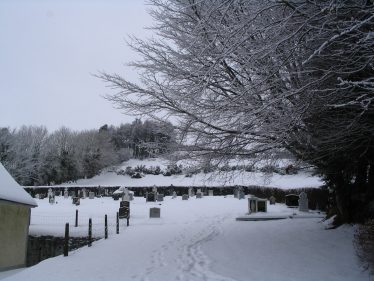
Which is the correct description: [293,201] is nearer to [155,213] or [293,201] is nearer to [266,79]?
[155,213]

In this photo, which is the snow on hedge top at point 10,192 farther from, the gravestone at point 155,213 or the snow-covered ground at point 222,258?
the gravestone at point 155,213

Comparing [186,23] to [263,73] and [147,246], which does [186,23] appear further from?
[147,246]

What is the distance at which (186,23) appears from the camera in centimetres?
923

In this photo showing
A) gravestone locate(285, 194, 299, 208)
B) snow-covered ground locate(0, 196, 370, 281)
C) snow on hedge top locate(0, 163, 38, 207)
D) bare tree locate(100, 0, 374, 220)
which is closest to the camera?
bare tree locate(100, 0, 374, 220)

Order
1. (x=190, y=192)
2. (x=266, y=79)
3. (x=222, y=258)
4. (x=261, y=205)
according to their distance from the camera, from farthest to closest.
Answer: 1. (x=190, y=192)
2. (x=261, y=205)
3. (x=222, y=258)
4. (x=266, y=79)

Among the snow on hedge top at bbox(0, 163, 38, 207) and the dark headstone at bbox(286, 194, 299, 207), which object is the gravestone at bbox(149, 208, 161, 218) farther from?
the dark headstone at bbox(286, 194, 299, 207)

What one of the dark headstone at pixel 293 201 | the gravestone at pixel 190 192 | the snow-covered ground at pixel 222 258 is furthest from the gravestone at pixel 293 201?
the gravestone at pixel 190 192

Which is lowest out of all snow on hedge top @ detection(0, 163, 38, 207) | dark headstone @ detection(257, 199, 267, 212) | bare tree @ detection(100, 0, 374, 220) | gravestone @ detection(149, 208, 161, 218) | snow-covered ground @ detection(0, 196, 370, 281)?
snow-covered ground @ detection(0, 196, 370, 281)

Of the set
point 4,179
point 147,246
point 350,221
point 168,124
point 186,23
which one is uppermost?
point 186,23

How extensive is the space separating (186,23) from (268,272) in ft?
19.4

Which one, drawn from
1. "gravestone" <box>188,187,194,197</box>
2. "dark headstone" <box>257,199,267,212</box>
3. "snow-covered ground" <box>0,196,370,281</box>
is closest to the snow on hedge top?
"snow-covered ground" <box>0,196,370,281</box>

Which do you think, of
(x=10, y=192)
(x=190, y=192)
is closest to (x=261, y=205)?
(x=10, y=192)

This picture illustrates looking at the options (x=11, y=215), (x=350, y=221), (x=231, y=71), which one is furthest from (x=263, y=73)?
(x=11, y=215)

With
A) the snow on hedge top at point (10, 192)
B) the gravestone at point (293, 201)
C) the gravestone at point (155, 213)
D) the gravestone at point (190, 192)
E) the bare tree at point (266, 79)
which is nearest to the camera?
the bare tree at point (266, 79)
